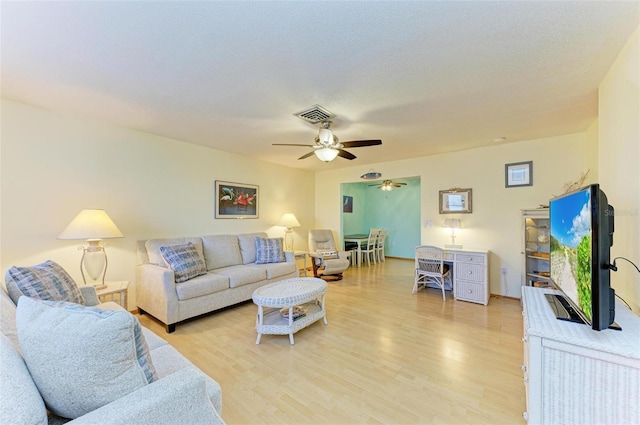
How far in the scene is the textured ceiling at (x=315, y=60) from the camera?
141 centimetres

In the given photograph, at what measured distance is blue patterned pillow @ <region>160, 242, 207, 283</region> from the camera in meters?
3.03

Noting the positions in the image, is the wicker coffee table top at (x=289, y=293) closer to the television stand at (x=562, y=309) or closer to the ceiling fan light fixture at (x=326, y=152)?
the ceiling fan light fixture at (x=326, y=152)

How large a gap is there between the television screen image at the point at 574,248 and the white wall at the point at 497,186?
7.28 ft

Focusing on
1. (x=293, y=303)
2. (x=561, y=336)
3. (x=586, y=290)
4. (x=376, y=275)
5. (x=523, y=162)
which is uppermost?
(x=523, y=162)

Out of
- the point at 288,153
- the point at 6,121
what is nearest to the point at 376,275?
the point at 288,153

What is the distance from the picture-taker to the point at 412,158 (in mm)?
4840

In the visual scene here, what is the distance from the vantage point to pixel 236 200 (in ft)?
15.0

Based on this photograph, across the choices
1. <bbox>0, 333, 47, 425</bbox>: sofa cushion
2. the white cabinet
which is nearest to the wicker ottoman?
<bbox>0, 333, 47, 425</bbox>: sofa cushion

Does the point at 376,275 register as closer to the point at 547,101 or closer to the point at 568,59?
the point at 547,101

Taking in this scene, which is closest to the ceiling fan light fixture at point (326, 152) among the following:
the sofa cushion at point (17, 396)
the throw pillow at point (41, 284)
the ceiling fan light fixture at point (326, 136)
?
the ceiling fan light fixture at point (326, 136)

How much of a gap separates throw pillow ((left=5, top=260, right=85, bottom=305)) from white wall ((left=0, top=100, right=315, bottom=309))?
120 cm

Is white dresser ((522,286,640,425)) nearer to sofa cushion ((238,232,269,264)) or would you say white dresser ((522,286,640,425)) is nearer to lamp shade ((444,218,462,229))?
lamp shade ((444,218,462,229))

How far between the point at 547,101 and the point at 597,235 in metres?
Result: 1.99

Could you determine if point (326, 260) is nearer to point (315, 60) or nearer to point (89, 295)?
point (89, 295)
